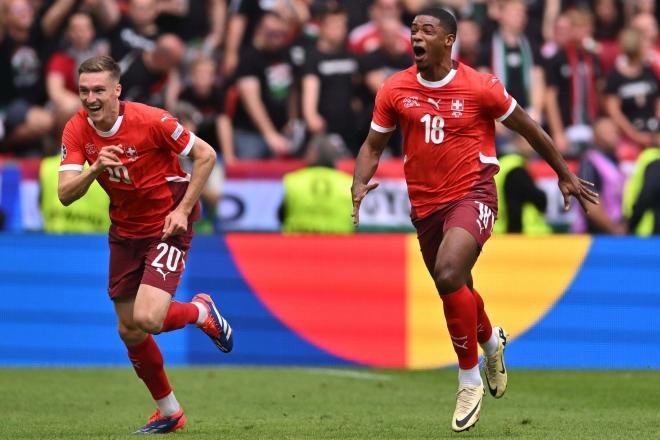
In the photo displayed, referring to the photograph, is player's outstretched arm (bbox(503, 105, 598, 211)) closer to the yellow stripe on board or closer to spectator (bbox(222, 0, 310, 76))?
the yellow stripe on board

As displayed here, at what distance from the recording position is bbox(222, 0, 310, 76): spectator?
17.8 m

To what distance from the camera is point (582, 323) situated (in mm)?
12953

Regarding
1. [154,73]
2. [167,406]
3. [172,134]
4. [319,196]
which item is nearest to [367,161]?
[172,134]

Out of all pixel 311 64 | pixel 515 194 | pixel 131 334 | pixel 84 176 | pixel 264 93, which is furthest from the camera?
pixel 264 93

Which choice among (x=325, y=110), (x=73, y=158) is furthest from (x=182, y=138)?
(x=325, y=110)

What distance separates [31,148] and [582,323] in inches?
289

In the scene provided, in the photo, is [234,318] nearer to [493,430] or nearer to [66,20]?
[493,430]

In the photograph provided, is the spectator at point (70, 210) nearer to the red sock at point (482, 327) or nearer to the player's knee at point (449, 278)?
the red sock at point (482, 327)

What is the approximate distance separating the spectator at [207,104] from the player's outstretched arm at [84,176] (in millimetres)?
8000

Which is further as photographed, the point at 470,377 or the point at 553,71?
the point at 553,71

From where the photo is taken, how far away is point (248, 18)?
1803cm

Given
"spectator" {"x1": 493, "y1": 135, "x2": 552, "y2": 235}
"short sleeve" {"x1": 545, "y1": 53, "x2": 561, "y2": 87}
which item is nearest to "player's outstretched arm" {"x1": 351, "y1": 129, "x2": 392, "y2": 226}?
"spectator" {"x1": 493, "y1": 135, "x2": 552, "y2": 235}

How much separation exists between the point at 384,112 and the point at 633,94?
913 cm

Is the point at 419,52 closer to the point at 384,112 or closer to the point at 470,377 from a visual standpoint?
the point at 384,112
